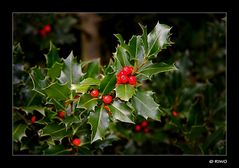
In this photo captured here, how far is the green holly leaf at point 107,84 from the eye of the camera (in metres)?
1.38

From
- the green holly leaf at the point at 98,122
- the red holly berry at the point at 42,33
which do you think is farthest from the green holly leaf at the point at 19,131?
the red holly berry at the point at 42,33

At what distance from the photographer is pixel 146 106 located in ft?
4.60

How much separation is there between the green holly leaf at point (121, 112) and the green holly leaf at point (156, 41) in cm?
21

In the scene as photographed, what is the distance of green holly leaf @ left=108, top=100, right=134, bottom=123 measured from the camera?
135 centimetres

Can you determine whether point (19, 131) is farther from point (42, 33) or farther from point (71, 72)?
point (42, 33)

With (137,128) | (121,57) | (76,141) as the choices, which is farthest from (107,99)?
(137,128)

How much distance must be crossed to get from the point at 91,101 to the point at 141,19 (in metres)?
1.63

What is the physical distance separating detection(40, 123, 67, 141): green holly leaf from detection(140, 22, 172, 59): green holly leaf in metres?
0.51

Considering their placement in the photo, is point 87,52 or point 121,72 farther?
point 87,52

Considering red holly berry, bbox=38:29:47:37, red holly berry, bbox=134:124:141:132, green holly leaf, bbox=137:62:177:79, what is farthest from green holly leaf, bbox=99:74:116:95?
red holly berry, bbox=38:29:47:37

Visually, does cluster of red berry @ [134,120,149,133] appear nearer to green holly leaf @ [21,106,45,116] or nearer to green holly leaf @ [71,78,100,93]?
green holly leaf @ [21,106,45,116]
